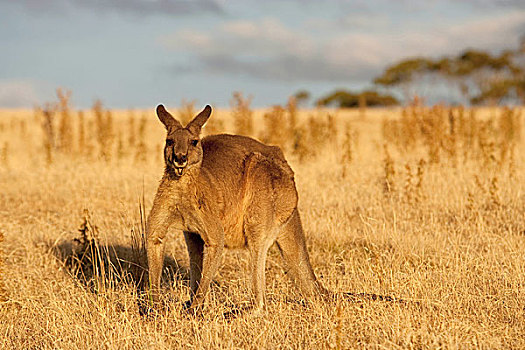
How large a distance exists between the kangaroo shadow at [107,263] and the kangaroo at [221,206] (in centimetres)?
146

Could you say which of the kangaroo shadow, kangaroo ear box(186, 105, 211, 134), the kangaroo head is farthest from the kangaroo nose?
the kangaroo shadow

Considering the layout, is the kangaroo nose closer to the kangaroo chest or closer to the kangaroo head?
the kangaroo head

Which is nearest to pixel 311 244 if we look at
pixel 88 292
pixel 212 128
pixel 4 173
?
pixel 88 292

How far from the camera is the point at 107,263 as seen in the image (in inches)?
267

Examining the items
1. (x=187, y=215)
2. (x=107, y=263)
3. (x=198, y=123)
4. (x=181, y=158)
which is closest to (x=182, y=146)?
(x=181, y=158)

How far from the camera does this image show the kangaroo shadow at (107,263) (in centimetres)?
626

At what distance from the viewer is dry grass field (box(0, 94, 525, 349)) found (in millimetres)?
4398

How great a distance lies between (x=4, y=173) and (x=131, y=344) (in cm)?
818

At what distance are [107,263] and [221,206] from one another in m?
2.66

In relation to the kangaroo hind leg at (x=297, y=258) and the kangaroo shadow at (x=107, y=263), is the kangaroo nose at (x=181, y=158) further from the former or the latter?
the kangaroo shadow at (x=107, y=263)

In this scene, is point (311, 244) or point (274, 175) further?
point (311, 244)

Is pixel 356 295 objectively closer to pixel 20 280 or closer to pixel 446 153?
pixel 20 280

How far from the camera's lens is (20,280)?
238 inches

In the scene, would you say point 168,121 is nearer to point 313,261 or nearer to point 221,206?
point 221,206
